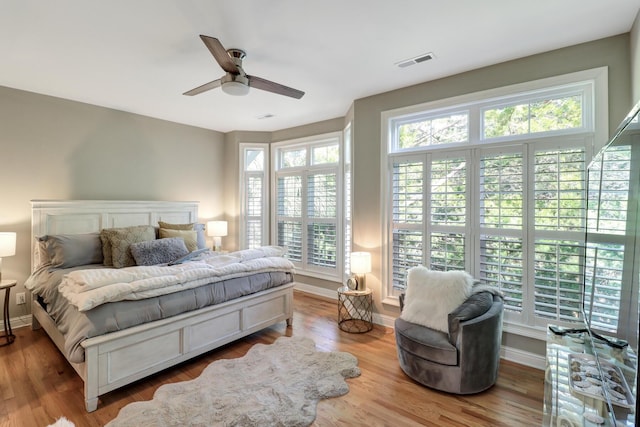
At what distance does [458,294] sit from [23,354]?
4135 mm

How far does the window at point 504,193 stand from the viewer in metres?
2.56

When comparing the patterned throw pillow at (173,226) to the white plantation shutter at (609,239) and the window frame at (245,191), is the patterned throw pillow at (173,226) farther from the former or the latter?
the white plantation shutter at (609,239)

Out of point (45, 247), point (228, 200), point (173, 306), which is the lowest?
point (173, 306)

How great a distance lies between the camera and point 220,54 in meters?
2.16

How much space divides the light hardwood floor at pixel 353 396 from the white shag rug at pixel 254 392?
0.11 m

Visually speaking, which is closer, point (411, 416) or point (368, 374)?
point (411, 416)

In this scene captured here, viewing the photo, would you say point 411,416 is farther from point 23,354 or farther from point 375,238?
point 23,354

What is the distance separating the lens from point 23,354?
9.41 feet

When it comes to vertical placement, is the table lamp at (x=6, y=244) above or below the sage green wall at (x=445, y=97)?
below

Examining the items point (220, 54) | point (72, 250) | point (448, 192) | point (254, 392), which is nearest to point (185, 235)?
point (72, 250)

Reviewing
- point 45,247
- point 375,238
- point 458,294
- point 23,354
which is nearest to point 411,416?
point 458,294

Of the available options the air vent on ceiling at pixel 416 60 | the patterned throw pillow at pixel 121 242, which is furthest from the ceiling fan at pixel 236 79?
the patterned throw pillow at pixel 121 242

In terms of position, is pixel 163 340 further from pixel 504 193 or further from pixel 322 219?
pixel 504 193

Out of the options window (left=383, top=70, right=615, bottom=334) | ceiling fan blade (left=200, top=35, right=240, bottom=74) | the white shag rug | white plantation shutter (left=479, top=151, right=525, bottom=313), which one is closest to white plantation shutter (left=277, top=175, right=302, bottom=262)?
window (left=383, top=70, right=615, bottom=334)
